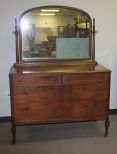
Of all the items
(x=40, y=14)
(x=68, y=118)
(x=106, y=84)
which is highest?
(x=40, y=14)

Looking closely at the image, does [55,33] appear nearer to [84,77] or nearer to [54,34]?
[54,34]

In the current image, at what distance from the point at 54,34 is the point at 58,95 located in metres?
0.88

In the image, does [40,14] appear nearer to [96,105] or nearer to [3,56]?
[3,56]

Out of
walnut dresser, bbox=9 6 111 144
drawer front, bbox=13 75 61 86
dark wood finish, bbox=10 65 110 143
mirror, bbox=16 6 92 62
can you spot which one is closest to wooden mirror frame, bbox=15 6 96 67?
mirror, bbox=16 6 92 62

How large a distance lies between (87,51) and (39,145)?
141cm

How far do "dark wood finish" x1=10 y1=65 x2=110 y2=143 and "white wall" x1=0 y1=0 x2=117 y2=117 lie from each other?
1.53 feet

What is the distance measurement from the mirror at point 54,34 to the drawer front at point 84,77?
1.76ft

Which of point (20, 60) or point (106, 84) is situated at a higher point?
point (20, 60)

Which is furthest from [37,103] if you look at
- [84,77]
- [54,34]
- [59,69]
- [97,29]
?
[97,29]

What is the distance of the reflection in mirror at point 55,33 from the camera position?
3303 mm

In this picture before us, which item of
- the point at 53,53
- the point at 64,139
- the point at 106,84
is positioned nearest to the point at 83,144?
the point at 64,139

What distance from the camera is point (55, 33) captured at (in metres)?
3.37

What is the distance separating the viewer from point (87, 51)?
348 centimetres

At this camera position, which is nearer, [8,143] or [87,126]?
[8,143]
